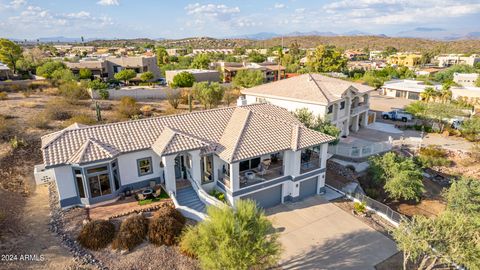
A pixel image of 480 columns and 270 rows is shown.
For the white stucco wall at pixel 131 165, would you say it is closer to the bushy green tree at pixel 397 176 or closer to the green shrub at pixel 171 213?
the green shrub at pixel 171 213


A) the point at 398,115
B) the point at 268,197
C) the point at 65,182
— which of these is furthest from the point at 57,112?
the point at 398,115

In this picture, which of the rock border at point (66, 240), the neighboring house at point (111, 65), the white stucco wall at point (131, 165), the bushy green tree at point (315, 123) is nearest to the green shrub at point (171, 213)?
the white stucco wall at point (131, 165)

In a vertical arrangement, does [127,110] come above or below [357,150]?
above

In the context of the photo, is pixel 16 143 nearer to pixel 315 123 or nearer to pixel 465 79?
pixel 315 123

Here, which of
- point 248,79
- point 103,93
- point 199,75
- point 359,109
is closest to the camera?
point 359,109

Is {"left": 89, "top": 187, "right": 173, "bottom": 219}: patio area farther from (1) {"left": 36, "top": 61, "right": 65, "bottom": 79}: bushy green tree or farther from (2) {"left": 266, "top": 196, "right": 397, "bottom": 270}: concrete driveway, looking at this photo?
(1) {"left": 36, "top": 61, "right": 65, "bottom": 79}: bushy green tree

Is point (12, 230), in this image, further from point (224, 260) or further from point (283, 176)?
point (283, 176)
